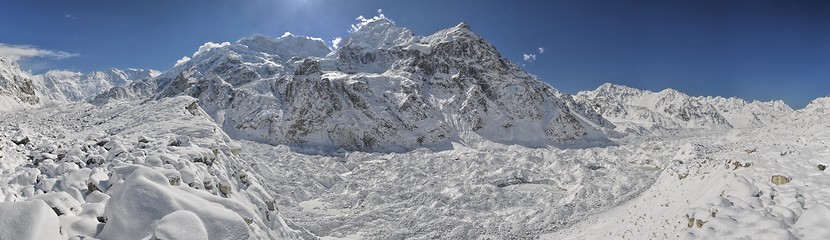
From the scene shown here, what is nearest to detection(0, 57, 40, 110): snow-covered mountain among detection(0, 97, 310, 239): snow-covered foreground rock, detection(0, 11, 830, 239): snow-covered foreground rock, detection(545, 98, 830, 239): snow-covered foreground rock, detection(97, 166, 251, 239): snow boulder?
detection(0, 11, 830, 239): snow-covered foreground rock

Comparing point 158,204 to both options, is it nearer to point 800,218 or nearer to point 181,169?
point 181,169

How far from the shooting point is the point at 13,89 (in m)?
101

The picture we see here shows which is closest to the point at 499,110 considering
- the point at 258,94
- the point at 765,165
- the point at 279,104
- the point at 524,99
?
the point at 524,99

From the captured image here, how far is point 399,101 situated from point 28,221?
78882 millimetres

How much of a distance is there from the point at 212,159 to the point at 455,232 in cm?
1583

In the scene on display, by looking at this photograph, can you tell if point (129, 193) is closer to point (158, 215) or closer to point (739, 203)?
point (158, 215)

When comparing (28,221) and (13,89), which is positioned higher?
(13,89)

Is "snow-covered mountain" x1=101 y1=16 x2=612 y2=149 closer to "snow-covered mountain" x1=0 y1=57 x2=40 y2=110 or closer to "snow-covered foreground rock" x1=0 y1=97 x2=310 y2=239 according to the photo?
"snow-covered mountain" x1=0 y1=57 x2=40 y2=110

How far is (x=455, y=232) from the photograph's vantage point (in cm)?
2761

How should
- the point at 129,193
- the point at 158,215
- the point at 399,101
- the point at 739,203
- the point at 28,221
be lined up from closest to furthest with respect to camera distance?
the point at 28,221
the point at 158,215
the point at 129,193
the point at 739,203
the point at 399,101

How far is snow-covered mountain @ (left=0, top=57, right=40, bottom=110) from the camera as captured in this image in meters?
91.7

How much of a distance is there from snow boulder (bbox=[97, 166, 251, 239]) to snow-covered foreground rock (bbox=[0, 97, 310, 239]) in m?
0.02

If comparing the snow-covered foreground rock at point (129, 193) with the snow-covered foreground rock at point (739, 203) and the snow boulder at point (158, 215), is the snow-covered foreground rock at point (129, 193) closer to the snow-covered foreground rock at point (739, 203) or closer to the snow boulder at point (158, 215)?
the snow boulder at point (158, 215)

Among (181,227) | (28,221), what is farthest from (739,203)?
(28,221)
